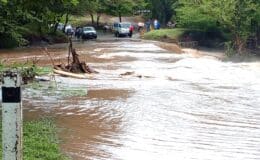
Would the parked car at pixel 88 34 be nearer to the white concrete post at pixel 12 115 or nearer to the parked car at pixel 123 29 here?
the parked car at pixel 123 29

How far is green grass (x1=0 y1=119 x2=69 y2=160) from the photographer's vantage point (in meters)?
8.27

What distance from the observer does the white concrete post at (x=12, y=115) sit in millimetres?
3316

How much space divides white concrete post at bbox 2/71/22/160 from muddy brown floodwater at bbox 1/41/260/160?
5.74 metres

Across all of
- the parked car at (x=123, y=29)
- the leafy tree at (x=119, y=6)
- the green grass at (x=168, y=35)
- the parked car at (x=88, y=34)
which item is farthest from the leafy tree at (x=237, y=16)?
the leafy tree at (x=119, y=6)

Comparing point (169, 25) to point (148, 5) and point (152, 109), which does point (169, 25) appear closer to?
point (148, 5)

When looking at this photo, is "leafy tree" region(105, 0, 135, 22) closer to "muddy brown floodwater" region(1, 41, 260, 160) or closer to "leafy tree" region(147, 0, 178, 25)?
"leafy tree" region(147, 0, 178, 25)

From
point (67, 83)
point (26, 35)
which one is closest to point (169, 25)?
point (26, 35)

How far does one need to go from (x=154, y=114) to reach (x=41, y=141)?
5.34 metres

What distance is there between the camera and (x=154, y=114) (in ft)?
46.8

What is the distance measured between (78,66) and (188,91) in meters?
6.51

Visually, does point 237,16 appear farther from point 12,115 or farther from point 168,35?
point 12,115

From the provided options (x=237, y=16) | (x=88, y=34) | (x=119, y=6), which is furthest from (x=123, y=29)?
(x=237, y=16)

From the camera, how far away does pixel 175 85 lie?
2167cm

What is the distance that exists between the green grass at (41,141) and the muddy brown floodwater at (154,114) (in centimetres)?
28
